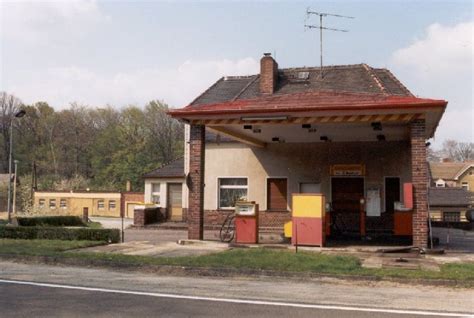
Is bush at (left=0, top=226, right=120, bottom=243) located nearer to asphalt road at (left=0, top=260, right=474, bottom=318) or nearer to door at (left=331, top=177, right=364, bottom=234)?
asphalt road at (left=0, top=260, right=474, bottom=318)

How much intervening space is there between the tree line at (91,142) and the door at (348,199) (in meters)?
47.1

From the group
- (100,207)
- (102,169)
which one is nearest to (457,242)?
(100,207)

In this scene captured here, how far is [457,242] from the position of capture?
772 inches

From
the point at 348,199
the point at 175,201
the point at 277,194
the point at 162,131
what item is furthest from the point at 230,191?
the point at 162,131

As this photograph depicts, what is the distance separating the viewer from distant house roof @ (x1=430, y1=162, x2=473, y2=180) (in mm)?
76562

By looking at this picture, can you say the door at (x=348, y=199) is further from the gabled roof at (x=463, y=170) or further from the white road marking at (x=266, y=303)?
the gabled roof at (x=463, y=170)

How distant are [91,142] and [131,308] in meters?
72.1

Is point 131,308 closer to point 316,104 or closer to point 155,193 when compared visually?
point 316,104

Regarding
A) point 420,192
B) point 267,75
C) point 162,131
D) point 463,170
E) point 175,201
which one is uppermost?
point 162,131

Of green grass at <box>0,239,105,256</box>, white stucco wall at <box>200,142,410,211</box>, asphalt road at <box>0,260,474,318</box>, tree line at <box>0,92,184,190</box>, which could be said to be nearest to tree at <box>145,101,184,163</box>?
tree line at <box>0,92,184,190</box>

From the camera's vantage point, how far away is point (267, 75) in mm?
25938

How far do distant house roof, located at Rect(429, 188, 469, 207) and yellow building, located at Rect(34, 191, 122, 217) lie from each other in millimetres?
29458

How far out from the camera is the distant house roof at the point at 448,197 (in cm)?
4669

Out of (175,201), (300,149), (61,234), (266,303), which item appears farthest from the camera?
(175,201)
